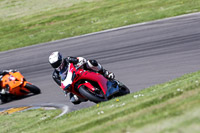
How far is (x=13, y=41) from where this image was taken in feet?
87.4

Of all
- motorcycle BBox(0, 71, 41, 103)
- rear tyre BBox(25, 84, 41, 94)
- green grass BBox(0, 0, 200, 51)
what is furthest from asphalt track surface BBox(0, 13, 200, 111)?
green grass BBox(0, 0, 200, 51)

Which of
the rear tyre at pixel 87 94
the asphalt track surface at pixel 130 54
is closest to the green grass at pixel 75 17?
the asphalt track surface at pixel 130 54

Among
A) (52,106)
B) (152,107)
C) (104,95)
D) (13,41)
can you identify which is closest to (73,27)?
(13,41)

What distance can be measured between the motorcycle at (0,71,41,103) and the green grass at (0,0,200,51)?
9.63m

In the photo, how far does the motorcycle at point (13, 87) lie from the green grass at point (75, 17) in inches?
379

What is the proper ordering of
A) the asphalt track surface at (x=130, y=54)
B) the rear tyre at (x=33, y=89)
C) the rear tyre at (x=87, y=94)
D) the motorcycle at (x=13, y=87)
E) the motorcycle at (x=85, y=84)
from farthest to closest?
the motorcycle at (x=13, y=87)
the rear tyre at (x=33, y=89)
the asphalt track surface at (x=130, y=54)
the motorcycle at (x=85, y=84)
the rear tyre at (x=87, y=94)

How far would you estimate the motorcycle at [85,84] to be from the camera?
30.3ft

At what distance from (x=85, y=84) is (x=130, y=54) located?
21.1 feet

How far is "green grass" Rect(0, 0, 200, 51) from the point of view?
23.7 metres

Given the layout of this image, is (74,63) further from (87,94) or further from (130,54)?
(130,54)

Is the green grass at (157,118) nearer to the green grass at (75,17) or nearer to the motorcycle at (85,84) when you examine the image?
the motorcycle at (85,84)

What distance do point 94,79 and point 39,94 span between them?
4.92 meters

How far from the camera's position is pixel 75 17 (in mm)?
31047

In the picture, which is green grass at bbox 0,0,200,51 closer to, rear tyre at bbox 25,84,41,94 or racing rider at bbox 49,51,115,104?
rear tyre at bbox 25,84,41,94
